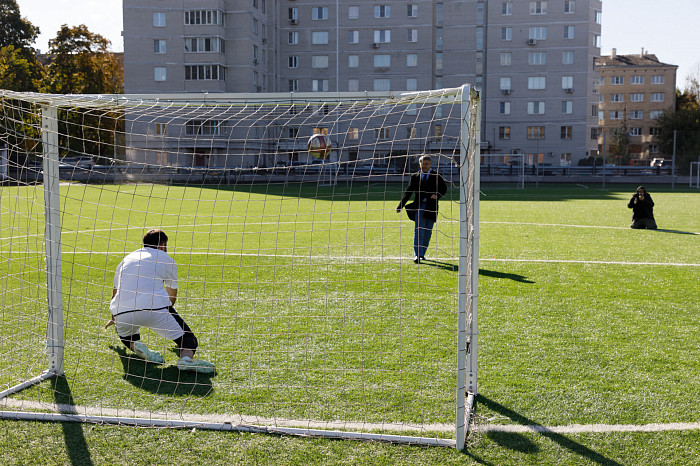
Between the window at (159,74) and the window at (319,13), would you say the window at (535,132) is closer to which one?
the window at (319,13)

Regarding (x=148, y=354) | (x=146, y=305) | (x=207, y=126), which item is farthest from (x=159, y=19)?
(x=148, y=354)

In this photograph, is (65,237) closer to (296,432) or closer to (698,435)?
(296,432)

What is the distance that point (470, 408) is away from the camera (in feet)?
15.7

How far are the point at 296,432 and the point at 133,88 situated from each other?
57.3 meters

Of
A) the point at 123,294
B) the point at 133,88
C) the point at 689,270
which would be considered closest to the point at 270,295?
the point at 123,294

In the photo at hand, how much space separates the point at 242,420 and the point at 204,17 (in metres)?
55.8

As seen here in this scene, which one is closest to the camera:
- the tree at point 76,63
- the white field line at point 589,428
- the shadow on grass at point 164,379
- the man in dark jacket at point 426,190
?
the white field line at point 589,428

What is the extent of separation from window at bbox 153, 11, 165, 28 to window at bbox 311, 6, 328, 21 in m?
14.5

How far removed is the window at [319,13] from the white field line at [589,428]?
6215cm

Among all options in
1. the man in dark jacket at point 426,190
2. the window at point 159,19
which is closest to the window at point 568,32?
the window at point 159,19

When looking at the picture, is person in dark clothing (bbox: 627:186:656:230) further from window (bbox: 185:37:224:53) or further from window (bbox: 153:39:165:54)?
window (bbox: 153:39:165:54)

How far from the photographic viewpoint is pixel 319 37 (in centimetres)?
6284

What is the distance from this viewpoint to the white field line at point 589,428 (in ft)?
14.6

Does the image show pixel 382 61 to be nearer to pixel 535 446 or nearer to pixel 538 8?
pixel 538 8
